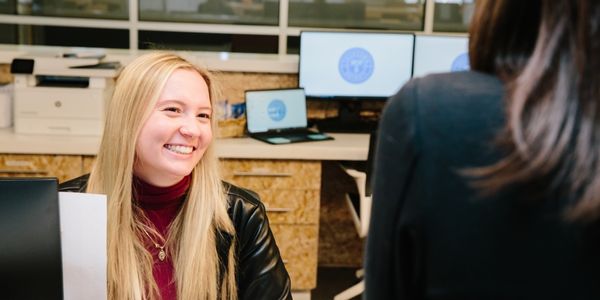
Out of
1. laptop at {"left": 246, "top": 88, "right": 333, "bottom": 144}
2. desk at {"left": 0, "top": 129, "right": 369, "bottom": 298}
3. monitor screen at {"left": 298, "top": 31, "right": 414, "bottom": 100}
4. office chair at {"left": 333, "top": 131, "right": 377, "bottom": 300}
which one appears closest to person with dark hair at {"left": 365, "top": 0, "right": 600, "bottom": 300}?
office chair at {"left": 333, "top": 131, "right": 377, "bottom": 300}

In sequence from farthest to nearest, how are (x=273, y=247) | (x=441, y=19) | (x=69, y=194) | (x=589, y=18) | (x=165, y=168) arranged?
(x=441, y=19) → (x=273, y=247) → (x=165, y=168) → (x=69, y=194) → (x=589, y=18)

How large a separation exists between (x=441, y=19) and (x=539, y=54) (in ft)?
16.4

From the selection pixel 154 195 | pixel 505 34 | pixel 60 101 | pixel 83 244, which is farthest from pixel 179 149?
pixel 60 101

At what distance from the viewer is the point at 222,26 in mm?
5164

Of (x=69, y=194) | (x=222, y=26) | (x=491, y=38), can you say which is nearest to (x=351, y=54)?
(x=222, y=26)

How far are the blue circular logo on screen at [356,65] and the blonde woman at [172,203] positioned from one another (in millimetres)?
1988

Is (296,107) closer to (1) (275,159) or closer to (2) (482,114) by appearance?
(1) (275,159)

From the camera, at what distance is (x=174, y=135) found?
5.43ft

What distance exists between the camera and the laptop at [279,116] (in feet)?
11.2

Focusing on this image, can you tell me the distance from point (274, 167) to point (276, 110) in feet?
1.27

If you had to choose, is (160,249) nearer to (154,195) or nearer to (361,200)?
(154,195)

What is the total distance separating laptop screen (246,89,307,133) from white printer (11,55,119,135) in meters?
0.66

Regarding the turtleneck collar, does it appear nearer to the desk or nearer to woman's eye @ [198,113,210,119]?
woman's eye @ [198,113,210,119]

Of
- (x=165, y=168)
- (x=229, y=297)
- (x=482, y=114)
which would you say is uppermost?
(x=482, y=114)
